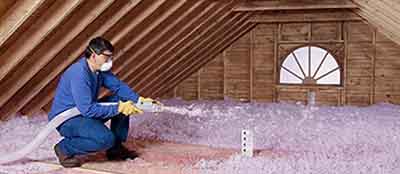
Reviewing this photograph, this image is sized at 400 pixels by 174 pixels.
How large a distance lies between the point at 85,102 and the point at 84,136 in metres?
0.20

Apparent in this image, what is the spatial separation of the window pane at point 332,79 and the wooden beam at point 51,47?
3730 millimetres

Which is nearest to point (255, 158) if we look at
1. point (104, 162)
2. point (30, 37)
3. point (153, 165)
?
point (153, 165)

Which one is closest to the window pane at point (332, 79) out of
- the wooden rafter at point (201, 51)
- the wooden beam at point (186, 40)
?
the wooden rafter at point (201, 51)

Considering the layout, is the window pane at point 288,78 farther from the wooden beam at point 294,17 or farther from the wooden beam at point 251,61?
the wooden beam at point 294,17

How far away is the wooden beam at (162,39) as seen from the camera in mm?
4895

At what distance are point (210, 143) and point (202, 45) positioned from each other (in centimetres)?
234

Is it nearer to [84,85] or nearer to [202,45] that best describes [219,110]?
[202,45]

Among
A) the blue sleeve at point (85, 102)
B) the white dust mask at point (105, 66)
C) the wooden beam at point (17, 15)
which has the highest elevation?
the wooden beam at point (17, 15)

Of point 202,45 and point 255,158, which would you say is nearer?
point 255,158

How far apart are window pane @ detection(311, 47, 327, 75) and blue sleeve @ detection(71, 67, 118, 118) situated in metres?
4.25

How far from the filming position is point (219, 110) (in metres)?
5.86

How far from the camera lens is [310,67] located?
6.94m

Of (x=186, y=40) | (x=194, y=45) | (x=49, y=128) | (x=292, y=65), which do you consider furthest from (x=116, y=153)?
(x=292, y=65)

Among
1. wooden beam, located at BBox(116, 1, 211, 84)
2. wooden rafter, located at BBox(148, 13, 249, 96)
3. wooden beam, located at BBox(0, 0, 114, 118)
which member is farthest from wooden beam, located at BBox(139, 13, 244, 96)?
wooden beam, located at BBox(0, 0, 114, 118)
